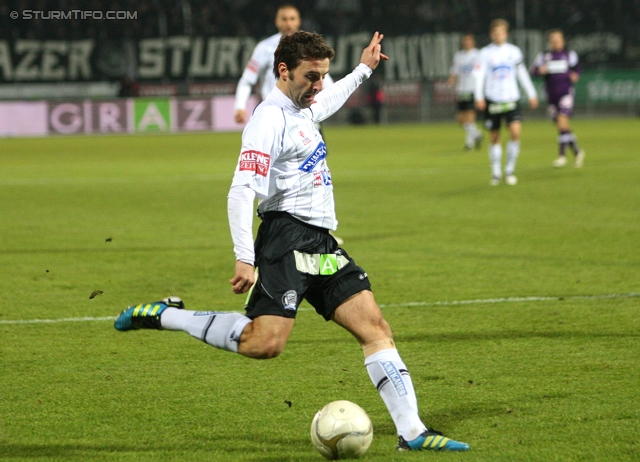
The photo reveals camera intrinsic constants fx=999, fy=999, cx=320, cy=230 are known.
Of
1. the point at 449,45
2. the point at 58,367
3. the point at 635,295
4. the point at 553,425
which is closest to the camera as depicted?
the point at 553,425

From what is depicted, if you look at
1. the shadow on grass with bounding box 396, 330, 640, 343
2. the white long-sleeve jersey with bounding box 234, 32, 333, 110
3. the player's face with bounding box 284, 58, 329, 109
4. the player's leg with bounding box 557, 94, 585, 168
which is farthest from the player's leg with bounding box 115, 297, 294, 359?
the player's leg with bounding box 557, 94, 585, 168

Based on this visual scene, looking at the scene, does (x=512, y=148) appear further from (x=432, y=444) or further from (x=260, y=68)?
(x=432, y=444)

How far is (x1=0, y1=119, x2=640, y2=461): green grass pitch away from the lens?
4340mm

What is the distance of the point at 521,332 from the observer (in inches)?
245

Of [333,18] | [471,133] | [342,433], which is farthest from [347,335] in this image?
[333,18]

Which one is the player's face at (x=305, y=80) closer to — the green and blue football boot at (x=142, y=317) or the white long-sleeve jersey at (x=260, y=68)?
the green and blue football boot at (x=142, y=317)

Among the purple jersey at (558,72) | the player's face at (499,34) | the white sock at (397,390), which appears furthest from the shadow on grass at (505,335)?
the purple jersey at (558,72)

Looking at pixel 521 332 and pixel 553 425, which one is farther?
pixel 521 332

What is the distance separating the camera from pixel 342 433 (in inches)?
156

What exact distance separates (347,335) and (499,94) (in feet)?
32.3

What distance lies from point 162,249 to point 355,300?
19.1 feet

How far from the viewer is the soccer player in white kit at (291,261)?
4094 millimetres

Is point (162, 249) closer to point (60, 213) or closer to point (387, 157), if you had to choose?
point (60, 213)

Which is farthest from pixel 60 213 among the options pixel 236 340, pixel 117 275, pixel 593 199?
pixel 236 340
